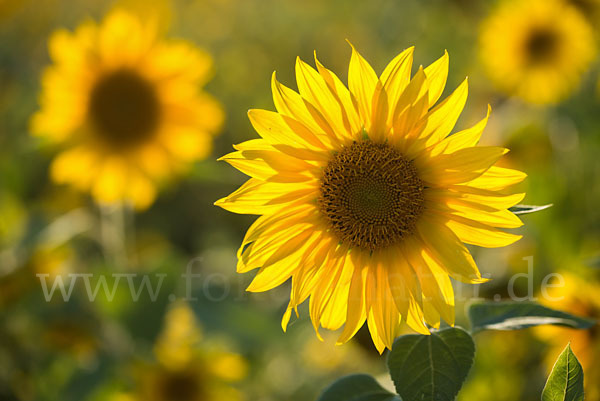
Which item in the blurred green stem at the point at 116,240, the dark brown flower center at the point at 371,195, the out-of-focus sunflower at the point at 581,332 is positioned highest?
the dark brown flower center at the point at 371,195

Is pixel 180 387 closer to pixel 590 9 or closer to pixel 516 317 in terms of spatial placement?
pixel 516 317

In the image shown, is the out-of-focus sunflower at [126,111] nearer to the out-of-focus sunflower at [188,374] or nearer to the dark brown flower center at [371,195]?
the out-of-focus sunflower at [188,374]

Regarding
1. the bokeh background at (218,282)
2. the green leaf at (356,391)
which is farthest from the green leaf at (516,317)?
the bokeh background at (218,282)

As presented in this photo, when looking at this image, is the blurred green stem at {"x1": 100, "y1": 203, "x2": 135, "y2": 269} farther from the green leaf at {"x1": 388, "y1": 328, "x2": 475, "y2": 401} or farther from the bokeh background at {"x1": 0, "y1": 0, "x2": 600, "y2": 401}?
the green leaf at {"x1": 388, "y1": 328, "x2": 475, "y2": 401}

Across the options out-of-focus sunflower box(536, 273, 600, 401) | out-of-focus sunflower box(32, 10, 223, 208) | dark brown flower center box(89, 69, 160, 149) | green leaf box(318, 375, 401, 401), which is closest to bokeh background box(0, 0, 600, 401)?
out-of-focus sunflower box(536, 273, 600, 401)

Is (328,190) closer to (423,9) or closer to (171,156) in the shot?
(171,156)

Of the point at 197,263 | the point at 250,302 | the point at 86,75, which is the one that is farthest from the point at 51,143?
the point at 250,302

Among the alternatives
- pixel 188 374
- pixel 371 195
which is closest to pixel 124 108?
pixel 188 374

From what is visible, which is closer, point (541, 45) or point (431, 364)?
point (431, 364)
